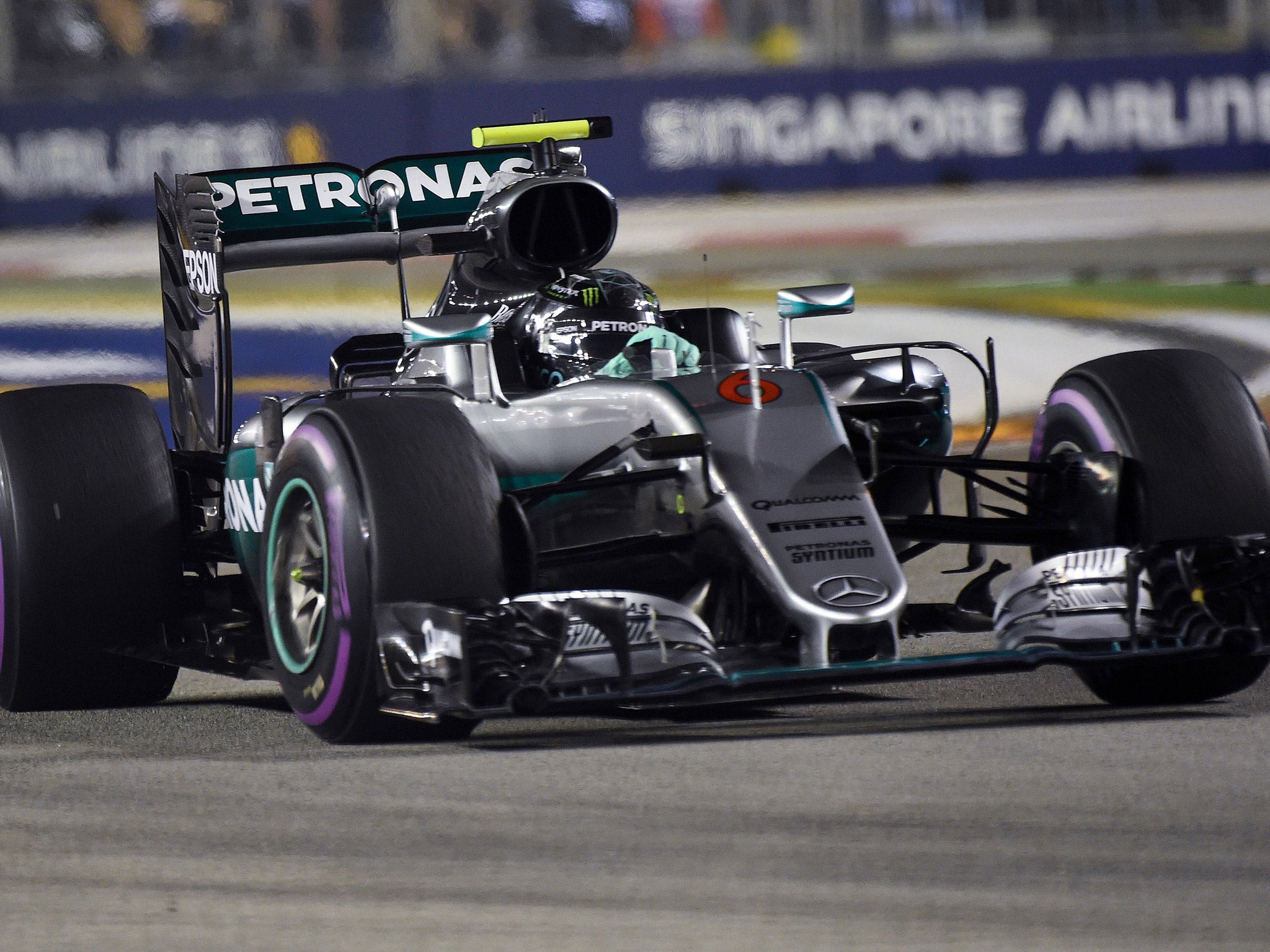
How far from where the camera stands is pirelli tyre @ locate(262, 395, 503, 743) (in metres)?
5.42

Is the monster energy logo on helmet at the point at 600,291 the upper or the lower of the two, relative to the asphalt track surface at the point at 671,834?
upper

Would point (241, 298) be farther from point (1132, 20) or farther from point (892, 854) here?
point (892, 854)

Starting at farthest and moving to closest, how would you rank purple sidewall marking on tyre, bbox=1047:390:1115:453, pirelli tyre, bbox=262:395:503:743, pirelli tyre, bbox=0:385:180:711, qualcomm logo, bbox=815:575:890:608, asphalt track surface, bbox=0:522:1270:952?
pirelli tyre, bbox=0:385:180:711 < purple sidewall marking on tyre, bbox=1047:390:1115:453 < qualcomm logo, bbox=815:575:890:608 < pirelli tyre, bbox=262:395:503:743 < asphalt track surface, bbox=0:522:1270:952

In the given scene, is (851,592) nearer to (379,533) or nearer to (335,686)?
A: (379,533)

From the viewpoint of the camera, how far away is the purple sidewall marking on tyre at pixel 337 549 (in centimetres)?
549

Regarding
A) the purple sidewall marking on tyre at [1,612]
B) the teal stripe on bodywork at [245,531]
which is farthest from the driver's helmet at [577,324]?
the purple sidewall marking on tyre at [1,612]

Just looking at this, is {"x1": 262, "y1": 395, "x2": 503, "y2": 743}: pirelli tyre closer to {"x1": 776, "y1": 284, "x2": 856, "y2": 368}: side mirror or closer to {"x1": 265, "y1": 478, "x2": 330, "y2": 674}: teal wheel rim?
{"x1": 265, "y1": 478, "x2": 330, "y2": 674}: teal wheel rim

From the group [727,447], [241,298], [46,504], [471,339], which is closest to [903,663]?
[727,447]

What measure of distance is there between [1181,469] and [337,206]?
301 cm

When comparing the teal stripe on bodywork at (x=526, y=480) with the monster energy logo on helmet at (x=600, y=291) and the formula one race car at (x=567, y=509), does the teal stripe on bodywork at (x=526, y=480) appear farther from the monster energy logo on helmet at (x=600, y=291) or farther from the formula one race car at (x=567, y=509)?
the monster energy logo on helmet at (x=600, y=291)

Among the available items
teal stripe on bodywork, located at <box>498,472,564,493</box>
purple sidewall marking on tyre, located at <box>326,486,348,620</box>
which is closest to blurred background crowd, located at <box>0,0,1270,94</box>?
teal stripe on bodywork, located at <box>498,472,564,493</box>

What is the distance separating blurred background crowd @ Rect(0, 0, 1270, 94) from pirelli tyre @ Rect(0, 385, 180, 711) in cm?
1222

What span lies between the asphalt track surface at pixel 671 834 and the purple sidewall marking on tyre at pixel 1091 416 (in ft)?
2.26

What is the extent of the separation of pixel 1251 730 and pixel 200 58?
14388 millimetres
